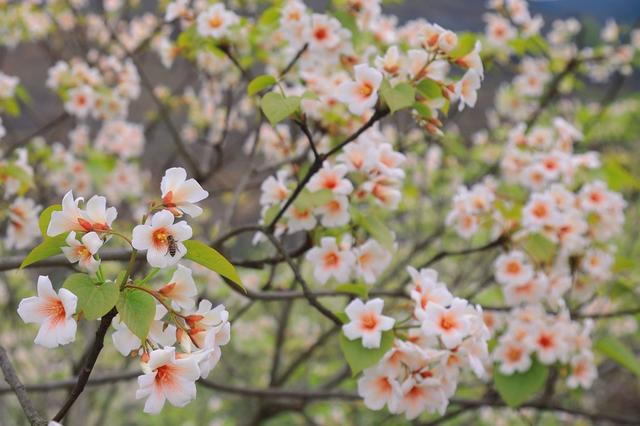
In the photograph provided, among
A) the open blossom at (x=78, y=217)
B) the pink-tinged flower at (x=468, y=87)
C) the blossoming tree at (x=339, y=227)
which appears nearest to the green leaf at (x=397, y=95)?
the blossoming tree at (x=339, y=227)

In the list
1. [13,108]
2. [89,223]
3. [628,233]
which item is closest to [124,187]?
[13,108]

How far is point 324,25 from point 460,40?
19.6 inches

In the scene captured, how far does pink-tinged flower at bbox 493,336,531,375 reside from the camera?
2123 millimetres

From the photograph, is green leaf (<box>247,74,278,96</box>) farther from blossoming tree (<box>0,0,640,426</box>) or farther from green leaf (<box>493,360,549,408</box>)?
green leaf (<box>493,360,549,408</box>)

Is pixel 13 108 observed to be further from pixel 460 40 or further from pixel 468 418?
pixel 468 418

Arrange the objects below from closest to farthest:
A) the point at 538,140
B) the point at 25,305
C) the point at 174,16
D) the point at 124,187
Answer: the point at 25,305, the point at 174,16, the point at 538,140, the point at 124,187

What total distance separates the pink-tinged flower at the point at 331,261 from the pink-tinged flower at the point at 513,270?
69cm

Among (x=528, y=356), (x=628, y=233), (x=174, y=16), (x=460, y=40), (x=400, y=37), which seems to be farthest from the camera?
(x=628, y=233)

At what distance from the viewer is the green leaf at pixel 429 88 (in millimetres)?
1643

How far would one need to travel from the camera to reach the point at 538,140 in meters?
3.00

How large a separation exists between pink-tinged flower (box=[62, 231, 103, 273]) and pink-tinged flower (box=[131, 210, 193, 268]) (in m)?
0.07

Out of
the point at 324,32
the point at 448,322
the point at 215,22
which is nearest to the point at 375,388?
the point at 448,322

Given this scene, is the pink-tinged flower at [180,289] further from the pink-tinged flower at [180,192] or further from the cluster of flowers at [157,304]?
the pink-tinged flower at [180,192]

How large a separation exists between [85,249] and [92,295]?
0.11 meters
